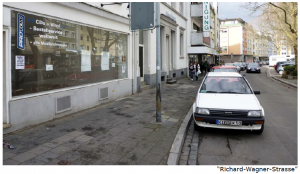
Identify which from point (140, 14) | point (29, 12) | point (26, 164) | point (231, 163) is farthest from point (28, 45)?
point (231, 163)

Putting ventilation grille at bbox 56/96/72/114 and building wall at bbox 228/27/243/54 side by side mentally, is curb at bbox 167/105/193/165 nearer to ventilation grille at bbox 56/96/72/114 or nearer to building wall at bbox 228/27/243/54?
ventilation grille at bbox 56/96/72/114

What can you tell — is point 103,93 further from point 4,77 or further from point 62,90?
point 4,77

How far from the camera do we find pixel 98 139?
552cm

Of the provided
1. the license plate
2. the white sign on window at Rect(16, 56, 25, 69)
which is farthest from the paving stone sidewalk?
the white sign on window at Rect(16, 56, 25, 69)

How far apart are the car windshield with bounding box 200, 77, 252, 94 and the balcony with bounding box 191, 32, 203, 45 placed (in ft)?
58.1

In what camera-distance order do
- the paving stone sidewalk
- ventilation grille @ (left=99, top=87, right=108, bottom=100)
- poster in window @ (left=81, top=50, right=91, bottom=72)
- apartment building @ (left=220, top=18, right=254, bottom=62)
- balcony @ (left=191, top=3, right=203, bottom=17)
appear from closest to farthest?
the paving stone sidewalk
poster in window @ (left=81, top=50, right=91, bottom=72)
ventilation grille @ (left=99, top=87, right=108, bottom=100)
balcony @ (left=191, top=3, right=203, bottom=17)
apartment building @ (left=220, top=18, right=254, bottom=62)

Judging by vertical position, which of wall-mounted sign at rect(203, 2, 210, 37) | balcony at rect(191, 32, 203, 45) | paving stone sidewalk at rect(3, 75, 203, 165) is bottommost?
paving stone sidewalk at rect(3, 75, 203, 165)

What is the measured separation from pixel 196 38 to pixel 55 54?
63.3 feet

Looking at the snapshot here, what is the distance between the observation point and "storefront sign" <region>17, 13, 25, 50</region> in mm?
6176

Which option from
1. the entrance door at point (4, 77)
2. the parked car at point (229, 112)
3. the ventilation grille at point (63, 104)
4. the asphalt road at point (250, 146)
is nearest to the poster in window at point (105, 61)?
the ventilation grille at point (63, 104)

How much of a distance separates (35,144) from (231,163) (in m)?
3.83

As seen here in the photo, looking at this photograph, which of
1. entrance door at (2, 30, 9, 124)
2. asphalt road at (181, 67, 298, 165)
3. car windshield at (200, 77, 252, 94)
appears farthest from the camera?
car windshield at (200, 77, 252, 94)

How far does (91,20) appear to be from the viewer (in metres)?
8.98

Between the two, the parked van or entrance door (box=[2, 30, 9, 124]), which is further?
the parked van
